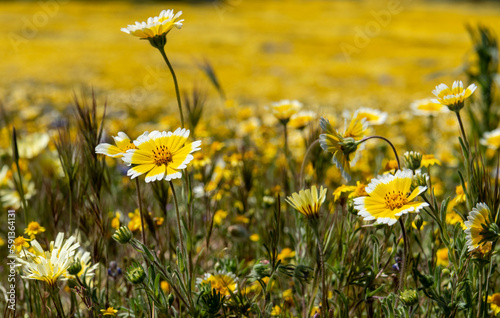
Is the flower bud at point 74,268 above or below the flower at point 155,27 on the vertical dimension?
below

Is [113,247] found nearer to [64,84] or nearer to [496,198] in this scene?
[496,198]

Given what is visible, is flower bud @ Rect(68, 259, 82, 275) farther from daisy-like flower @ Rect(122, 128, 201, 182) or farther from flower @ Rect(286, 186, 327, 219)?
flower @ Rect(286, 186, 327, 219)

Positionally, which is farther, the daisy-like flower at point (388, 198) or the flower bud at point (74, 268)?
the flower bud at point (74, 268)

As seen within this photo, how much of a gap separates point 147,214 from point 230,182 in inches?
33.5

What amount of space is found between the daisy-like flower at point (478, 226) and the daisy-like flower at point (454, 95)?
0.96 feet

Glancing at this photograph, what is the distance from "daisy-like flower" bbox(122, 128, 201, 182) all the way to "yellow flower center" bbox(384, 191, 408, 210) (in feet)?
1.58

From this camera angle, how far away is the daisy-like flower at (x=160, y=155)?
1083mm

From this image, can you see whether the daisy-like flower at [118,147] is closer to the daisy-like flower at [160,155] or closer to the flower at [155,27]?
the daisy-like flower at [160,155]

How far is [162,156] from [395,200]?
596 millimetres

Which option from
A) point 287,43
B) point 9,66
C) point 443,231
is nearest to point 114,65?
point 9,66

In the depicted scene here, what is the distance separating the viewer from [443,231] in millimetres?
1119

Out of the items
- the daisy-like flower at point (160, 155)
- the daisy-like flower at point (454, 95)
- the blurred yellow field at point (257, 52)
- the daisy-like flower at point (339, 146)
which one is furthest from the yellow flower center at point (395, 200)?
the blurred yellow field at point (257, 52)

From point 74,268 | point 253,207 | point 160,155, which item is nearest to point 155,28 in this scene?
point 160,155

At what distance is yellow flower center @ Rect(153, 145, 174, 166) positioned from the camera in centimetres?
114
